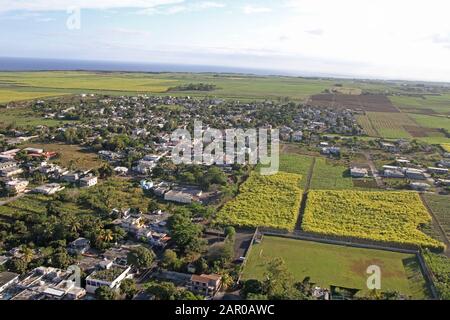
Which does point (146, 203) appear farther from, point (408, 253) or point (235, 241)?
point (408, 253)

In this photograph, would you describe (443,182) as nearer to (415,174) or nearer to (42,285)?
(415,174)

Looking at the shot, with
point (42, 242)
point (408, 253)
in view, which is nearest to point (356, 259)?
point (408, 253)

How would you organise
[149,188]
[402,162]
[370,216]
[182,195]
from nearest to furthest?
[370,216] → [182,195] → [149,188] → [402,162]

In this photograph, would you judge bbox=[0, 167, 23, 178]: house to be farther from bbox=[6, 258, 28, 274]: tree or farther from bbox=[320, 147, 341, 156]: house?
bbox=[320, 147, 341, 156]: house

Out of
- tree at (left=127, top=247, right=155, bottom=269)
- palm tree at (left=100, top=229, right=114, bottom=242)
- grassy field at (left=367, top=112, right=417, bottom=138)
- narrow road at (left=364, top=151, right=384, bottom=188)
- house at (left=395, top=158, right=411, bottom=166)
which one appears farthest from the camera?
grassy field at (left=367, top=112, right=417, bottom=138)

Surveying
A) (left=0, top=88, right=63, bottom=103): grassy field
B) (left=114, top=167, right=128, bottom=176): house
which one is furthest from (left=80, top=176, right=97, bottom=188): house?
(left=0, top=88, right=63, bottom=103): grassy field

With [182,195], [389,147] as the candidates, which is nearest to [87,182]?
[182,195]
